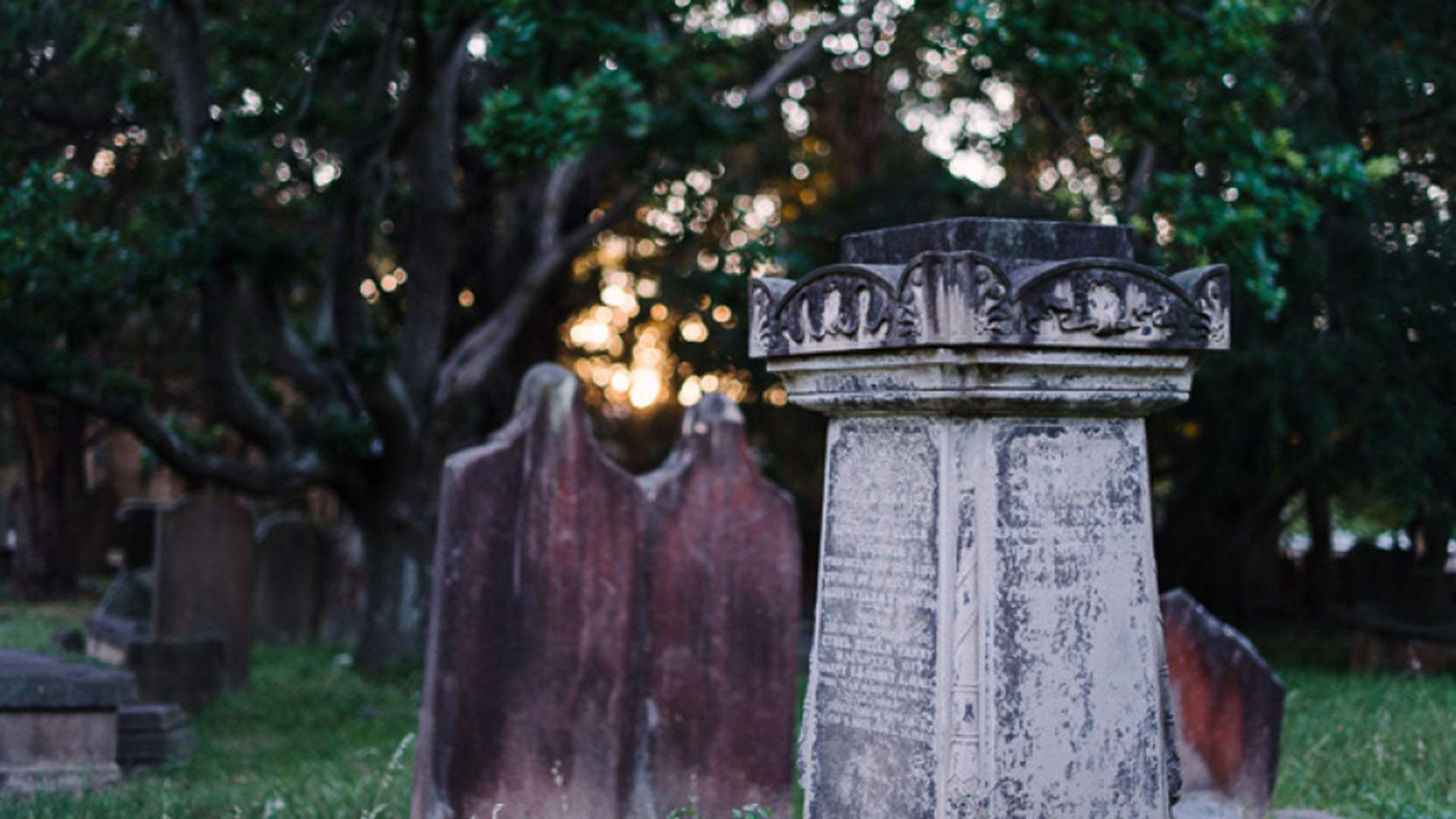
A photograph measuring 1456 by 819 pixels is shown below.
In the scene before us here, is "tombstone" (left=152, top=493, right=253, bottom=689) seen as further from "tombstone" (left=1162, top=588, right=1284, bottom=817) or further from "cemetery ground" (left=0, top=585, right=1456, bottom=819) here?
"tombstone" (left=1162, top=588, right=1284, bottom=817)

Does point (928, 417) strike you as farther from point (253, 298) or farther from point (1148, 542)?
point (253, 298)

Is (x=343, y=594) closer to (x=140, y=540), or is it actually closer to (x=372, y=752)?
(x=140, y=540)

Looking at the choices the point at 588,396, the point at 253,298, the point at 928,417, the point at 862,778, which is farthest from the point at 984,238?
the point at 588,396

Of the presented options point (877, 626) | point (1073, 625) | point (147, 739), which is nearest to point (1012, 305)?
point (1073, 625)

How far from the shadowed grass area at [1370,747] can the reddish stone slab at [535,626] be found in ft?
11.0

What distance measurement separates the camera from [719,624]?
7230 mm

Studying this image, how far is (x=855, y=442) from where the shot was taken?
4312mm

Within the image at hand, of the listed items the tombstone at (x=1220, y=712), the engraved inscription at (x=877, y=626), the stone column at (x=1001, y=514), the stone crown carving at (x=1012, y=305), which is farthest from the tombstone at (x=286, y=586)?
the stone crown carving at (x=1012, y=305)

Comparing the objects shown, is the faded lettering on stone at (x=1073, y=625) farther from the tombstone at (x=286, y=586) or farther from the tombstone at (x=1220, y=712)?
the tombstone at (x=286, y=586)

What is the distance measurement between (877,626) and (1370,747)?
5.11 meters

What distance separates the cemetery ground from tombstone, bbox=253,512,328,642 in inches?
98.7

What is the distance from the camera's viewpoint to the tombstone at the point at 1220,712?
6812 millimetres

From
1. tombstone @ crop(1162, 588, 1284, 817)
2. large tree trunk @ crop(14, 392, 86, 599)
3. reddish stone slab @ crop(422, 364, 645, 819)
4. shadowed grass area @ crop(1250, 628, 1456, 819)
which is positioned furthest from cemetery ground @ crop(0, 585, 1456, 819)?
large tree trunk @ crop(14, 392, 86, 599)

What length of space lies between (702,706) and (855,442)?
315 centimetres
